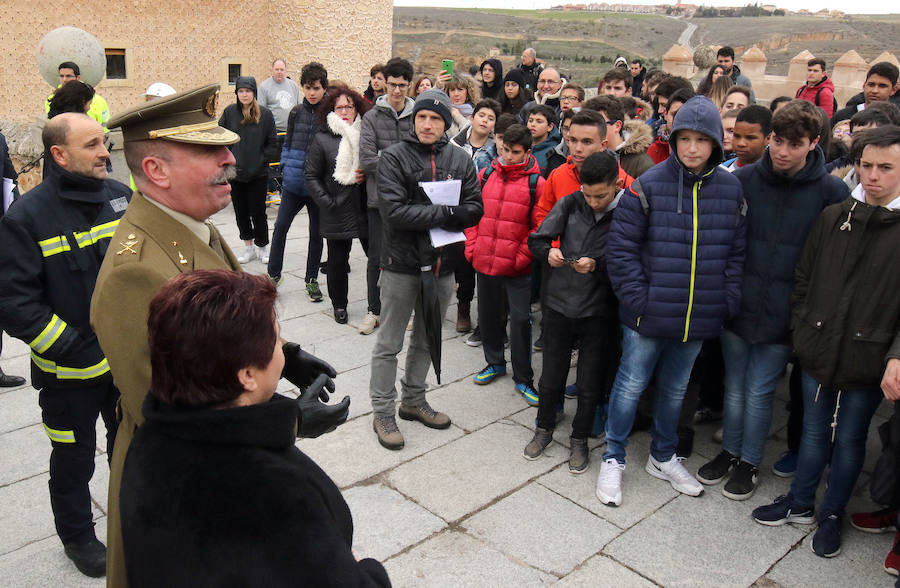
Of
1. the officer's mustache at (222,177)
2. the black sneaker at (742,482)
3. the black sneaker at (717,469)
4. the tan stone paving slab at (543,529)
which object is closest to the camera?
the officer's mustache at (222,177)

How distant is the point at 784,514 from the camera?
3750 mm

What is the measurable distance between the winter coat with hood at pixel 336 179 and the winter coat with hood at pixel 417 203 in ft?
6.13

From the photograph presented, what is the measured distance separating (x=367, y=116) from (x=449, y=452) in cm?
297

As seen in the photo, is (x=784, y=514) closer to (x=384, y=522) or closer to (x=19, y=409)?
(x=384, y=522)

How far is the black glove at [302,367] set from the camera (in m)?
2.40

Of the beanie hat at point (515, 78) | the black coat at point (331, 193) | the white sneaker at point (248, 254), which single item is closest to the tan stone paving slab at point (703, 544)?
the black coat at point (331, 193)

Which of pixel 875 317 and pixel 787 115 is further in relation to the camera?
pixel 787 115

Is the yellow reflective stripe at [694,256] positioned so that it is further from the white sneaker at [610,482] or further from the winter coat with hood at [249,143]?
the winter coat with hood at [249,143]

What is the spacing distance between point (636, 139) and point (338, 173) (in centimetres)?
253

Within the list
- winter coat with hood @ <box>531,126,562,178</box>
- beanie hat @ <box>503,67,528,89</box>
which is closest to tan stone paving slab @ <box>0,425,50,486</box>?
winter coat with hood @ <box>531,126,562,178</box>

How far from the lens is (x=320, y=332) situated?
6.21 m

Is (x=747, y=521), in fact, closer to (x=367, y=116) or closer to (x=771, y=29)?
(x=367, y=116)

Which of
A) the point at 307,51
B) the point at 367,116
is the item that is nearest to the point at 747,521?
the point at 367,116

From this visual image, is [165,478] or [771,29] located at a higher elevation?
[771,29]
